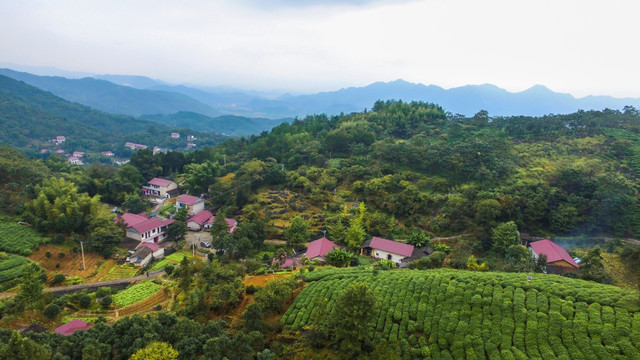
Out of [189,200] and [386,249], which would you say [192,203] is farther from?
[386,249]

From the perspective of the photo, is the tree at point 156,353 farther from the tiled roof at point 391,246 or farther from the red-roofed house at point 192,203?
the red-roofed house at point 192,203

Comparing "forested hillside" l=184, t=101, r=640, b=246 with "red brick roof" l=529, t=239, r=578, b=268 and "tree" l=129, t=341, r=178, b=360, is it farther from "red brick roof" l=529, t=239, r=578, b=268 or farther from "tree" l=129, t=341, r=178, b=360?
"tree" l=129, t=341, r=178, b=360

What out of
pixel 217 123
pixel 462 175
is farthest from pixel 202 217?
pixel 217 123

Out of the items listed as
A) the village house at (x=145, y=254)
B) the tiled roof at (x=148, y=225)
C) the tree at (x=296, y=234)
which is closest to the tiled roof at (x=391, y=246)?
the tree at (x=296, y=234)

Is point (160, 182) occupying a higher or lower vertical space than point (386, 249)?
lower

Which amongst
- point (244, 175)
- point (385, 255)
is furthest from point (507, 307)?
point (244, 175)

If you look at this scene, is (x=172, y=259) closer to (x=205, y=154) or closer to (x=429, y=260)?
(x=429, y=260)
